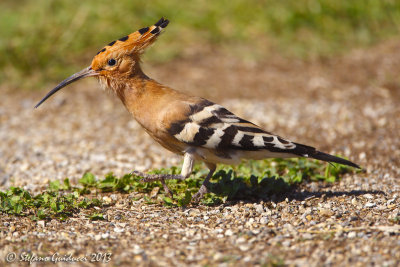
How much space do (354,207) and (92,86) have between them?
14.1 ft

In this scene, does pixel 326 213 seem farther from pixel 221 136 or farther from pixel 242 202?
pixel 221 136

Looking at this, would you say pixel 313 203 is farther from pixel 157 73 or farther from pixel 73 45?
pixel 73 45

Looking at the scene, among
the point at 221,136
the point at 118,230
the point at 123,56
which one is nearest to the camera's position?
the point at 118,230

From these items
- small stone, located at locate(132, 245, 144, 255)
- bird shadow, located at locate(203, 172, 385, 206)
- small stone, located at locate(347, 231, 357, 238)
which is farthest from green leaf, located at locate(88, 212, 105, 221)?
small stone, located at locate(347, 231, 357, 238)

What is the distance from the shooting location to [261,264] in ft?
9.00

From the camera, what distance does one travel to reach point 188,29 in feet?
26.5

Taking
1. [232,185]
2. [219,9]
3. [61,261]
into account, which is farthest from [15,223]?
[219,9]

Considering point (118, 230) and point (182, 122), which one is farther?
point (182, 122)

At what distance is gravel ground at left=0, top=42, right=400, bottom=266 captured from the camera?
2965 mm

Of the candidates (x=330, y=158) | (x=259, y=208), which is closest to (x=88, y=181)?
(x=259, y=208)

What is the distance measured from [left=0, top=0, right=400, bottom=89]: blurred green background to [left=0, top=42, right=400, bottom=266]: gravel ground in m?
0.32
